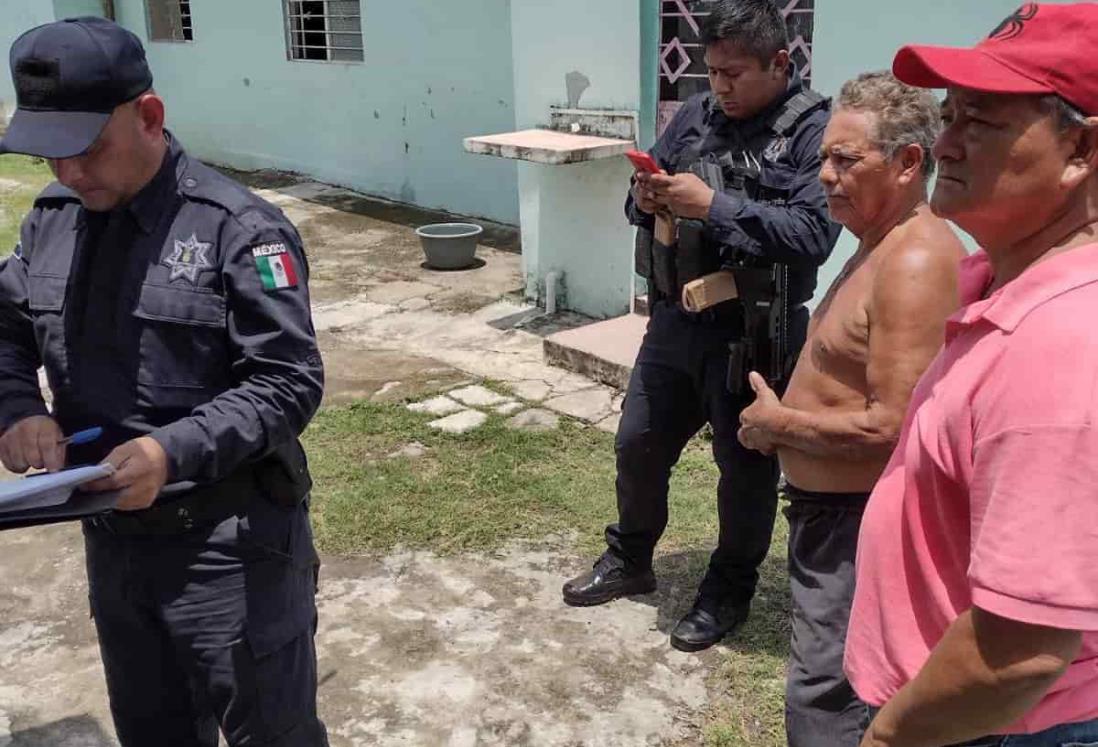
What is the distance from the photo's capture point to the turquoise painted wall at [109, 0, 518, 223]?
340 inches

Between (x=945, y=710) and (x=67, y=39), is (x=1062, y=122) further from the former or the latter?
(x=67, y=39)

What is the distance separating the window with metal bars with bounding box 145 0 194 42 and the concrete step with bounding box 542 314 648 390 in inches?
346

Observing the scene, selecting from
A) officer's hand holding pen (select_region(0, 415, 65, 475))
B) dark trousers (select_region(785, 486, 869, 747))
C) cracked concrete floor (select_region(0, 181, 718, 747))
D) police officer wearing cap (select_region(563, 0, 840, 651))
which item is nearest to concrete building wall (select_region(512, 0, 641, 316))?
police officer wearing cap (select_region(563, 0, 840, 651))

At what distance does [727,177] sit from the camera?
2.84 m

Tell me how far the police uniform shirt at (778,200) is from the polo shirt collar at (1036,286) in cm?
150

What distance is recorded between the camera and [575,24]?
5.62 metres

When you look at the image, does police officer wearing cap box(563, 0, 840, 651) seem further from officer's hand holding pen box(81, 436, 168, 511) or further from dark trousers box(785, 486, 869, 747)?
officer's hand holding pen box(81, 436, 168, 511)

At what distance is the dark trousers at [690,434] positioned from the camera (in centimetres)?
289

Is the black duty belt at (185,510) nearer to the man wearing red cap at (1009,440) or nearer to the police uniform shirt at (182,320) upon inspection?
the police uniform shirt at (182,320)

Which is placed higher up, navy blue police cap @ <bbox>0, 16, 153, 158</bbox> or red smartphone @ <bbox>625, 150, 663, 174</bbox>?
navy blue police cap @ <bbox>0, 16, 153, 158</bbox>

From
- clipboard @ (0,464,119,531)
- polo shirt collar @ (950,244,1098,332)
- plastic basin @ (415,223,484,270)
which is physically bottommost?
plastic basin @ (415,223,484,270)

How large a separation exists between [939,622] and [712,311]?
1.69 meters

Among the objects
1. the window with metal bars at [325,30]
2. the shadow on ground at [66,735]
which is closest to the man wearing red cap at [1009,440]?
the shadow on ground at [66,735]

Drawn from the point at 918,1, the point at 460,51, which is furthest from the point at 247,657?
the point at 460,51
